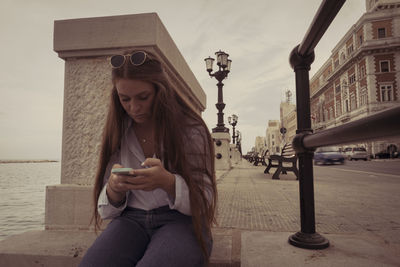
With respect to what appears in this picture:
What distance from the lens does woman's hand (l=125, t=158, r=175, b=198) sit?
108 cm

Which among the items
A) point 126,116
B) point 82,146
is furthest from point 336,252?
point 82,146

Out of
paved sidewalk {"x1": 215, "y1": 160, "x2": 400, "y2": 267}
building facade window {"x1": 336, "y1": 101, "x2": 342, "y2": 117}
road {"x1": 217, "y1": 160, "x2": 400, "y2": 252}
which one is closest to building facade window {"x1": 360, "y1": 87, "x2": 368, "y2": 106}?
building facade window {"x1": 336, "y1": 101, "x2": 342, "y2": 117}

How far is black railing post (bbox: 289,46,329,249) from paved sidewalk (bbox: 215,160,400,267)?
58 mm

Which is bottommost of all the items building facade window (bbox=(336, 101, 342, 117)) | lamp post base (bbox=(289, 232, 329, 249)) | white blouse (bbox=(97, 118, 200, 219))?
lamp post base (bbox=(289, 232, 329, 249))

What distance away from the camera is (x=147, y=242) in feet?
4.24

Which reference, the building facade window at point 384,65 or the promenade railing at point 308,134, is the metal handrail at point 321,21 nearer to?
the promenade railing at point 308,134

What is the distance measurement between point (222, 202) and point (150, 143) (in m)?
2.21

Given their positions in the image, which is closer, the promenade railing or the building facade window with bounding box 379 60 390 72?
the promenade railing

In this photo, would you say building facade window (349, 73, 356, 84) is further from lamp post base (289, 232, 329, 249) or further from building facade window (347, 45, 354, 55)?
lamp post base (289, 232, 329, 249)

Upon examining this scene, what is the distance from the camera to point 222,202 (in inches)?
136

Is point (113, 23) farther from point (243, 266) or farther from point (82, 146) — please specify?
point (243, 266)

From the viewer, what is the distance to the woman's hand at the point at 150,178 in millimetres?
1078

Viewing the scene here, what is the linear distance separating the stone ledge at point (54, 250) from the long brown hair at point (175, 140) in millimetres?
368

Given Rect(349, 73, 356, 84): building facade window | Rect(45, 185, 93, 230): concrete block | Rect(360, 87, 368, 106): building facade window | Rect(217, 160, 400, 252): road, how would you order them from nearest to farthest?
Rect(45, 185, 93, 230): concrete block → Rect(217, 160, 400, 252): road → Rect(360, 87, 368, 106): building facade window → Rect(349, 73, 356, 84): building facade window
